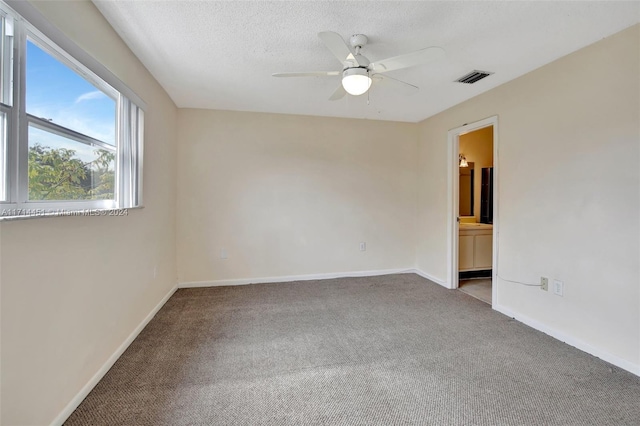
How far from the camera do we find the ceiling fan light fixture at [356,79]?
197 centimetres

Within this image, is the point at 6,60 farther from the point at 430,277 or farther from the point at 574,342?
the point at 430,277

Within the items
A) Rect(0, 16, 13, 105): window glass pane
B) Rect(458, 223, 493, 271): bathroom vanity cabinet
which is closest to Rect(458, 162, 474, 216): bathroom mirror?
Rect(458, 223, 493, 271): bathroom vanity cabinet

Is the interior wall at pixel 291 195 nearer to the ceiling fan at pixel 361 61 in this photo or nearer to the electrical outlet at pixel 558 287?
the ceiling fan at pixel 361 61

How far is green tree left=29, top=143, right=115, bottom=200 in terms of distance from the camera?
142 centimetres

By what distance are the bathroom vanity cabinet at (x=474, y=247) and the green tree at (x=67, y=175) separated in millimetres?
4145

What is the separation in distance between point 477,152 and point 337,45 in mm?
3972

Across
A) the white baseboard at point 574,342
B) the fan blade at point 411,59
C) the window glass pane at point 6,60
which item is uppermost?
the fan blade at point 411,59

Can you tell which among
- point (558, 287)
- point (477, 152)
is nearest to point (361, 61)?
point (558, 287)

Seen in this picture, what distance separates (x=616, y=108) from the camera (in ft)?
6.75

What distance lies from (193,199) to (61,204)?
2202mm

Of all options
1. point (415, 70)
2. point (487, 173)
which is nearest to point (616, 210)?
point (415, 70)

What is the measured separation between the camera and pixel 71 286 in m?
1.57

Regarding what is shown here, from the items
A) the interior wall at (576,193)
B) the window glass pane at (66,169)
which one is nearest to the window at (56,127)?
the window glass pane at (66,169)

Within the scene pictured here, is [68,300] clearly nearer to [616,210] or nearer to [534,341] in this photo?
[534,341]
